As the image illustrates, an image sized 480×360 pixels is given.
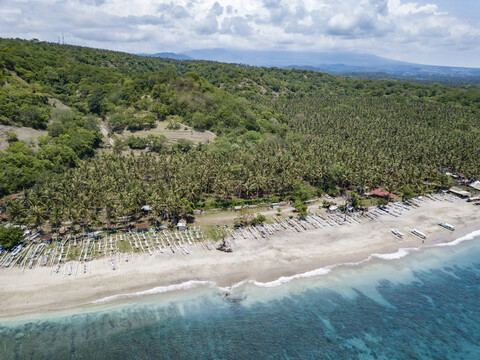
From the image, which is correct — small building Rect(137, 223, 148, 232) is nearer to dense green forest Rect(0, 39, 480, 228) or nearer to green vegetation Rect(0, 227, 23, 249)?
dense green forest Rect(0, 39, 480, 228)

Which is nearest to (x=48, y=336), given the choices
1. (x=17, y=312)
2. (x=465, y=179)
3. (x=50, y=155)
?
(x=17, y=312)

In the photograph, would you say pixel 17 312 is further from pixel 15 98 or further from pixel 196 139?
pixel 15 98

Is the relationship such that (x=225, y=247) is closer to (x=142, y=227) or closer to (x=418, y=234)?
(x=142, y=227)

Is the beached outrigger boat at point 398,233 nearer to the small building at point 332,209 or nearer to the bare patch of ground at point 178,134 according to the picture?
the small building at point 332,209

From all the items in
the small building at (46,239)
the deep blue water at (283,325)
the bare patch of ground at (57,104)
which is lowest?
the deep blue water at (283,325)

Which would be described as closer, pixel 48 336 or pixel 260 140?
pixel 48 336

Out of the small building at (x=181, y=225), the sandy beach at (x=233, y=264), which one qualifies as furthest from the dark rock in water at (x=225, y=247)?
the small building at (x=181, y=225)

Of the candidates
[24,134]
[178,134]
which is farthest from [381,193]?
[24,134]
